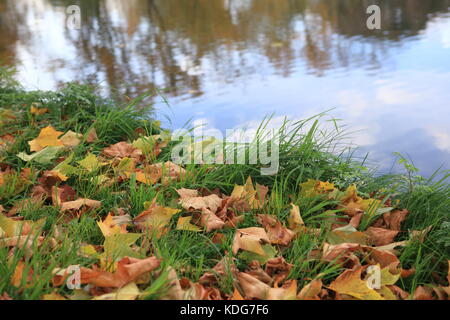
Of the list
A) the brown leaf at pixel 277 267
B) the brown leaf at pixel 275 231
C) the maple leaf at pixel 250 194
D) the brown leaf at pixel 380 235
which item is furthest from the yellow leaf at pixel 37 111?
the brown leaf at pixel 380 235

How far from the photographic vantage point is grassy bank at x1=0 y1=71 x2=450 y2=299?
1.63 metres

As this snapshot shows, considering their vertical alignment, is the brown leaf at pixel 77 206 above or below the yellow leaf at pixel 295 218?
above

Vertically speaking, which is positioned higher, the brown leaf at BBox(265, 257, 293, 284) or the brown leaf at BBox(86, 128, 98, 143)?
the brown leaf at BBox(86, 128, 98, 143)

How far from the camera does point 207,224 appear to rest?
2012 mm

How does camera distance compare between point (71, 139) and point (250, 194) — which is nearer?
point (250, 194)

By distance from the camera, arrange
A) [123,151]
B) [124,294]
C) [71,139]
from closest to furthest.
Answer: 1. [124,294]
2. [123,151]
3. [71,139]

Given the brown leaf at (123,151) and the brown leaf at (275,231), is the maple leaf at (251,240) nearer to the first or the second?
the brown leaf at (275,231)

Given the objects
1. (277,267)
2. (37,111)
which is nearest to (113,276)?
(277,267)

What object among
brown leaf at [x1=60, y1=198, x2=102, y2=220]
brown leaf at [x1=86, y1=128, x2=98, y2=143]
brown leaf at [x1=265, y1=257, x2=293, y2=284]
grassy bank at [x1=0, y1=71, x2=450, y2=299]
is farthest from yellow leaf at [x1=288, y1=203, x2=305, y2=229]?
brown leaf at [x1=86, y1=128, x2=98, y2=143]

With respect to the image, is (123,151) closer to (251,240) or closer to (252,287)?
(251,240)

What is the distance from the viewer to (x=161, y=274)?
162cm

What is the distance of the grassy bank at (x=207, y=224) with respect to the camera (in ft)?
5.34

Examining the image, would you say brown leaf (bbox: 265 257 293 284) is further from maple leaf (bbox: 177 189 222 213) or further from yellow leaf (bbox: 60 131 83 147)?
yellow leaf (bbox: 60 131 83 147)
